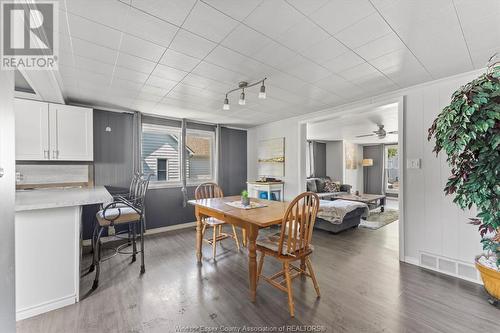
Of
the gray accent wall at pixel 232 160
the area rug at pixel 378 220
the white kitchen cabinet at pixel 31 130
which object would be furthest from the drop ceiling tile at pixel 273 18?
the area rug at pixel 378 220

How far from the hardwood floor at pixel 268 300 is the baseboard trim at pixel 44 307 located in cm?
6

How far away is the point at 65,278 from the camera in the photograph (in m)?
1.94

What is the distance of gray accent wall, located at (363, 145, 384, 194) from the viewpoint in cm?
850

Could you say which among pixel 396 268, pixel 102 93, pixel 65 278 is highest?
pixel 102 93

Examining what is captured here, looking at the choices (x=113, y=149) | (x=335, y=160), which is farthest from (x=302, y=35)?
(x=335, y=160)

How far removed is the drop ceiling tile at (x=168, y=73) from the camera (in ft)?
7.49

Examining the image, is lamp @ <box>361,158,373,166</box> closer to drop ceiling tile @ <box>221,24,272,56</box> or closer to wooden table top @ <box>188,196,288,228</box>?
wooden table top @ <box>188,196,288,228</box>

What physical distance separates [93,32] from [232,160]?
385 centimetres

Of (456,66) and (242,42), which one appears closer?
(242,42)

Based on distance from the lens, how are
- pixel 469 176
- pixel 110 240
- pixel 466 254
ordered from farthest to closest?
pixel 110 240 < pixel 466 254 < pixel 469 176

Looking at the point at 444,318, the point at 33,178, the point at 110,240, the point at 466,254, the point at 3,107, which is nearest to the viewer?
the point at 3,107

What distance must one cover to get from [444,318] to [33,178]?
4869 millimetres

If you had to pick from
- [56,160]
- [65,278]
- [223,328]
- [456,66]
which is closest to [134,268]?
[65,278]

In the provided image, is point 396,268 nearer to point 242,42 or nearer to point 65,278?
point 242,42
